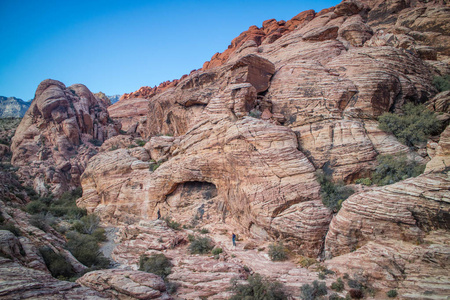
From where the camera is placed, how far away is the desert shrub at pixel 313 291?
37.1 ft

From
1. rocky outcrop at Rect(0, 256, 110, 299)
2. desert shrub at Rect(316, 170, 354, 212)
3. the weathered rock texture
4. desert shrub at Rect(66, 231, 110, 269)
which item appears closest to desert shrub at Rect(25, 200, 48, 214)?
the weathered rock texture

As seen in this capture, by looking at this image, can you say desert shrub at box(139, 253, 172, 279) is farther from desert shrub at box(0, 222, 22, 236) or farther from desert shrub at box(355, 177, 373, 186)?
desert shrub at box(355, 177, 373, 186)

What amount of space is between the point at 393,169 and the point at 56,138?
154ft

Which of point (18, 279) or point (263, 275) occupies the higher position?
point (18, 279)

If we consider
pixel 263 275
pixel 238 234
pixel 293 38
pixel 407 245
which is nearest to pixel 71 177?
pixel 238 234

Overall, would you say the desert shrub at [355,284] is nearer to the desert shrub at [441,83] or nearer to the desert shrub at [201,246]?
the desert shrub at [201,246]

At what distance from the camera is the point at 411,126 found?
18094mm

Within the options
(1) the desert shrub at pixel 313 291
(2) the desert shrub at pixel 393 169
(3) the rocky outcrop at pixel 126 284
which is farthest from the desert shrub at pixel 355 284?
(3) the rocky outcrop at pixel 126 284

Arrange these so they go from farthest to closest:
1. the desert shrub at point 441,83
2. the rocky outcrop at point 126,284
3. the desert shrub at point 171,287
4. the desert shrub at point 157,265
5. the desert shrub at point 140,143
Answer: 1. the desert shrub at point 140,143
2. the desert shrub at point 441,83
3. the desert shrub at point 157,265
4. the desert shrub at point 171,287
5. the rocky outcrop at point 126,284

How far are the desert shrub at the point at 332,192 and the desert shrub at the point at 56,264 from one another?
15.3 meters

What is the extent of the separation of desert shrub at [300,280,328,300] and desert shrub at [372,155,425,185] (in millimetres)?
8209

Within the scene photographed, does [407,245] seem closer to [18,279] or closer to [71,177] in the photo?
[18,279]

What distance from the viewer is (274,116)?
21688 mm

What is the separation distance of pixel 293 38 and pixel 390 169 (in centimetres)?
2439
